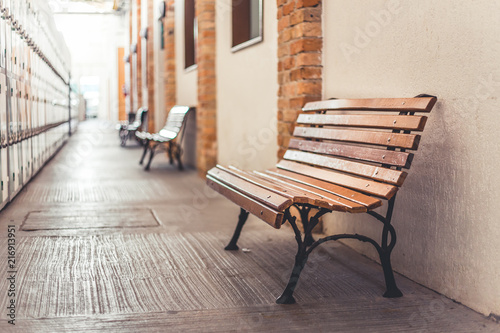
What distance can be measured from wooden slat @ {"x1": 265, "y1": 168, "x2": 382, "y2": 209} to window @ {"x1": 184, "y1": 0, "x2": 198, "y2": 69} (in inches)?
205

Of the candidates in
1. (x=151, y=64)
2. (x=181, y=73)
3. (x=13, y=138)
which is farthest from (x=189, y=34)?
(x=13, y=138)

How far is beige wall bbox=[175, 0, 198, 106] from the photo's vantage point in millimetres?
8219

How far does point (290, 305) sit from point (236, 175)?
846 millimetres

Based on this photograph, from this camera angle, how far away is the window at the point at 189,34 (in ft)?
26.7

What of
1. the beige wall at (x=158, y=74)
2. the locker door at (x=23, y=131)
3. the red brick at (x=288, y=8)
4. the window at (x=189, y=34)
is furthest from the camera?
the beige wall at (x=158, y=74)

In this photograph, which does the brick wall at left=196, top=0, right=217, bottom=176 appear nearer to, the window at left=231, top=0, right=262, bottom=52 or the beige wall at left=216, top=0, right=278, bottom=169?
the beige wall at left=216, top=0, right=278, bottom=169

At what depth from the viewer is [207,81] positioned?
253 inches

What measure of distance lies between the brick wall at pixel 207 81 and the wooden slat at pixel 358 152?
3.10 meters

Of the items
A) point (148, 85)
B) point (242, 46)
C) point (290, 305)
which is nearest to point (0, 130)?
point (242, 46)

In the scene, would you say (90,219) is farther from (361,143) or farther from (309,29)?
(361,143)

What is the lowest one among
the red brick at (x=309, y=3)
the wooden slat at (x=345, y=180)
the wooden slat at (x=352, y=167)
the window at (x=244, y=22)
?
the wooden slat at (x=345, y=180)

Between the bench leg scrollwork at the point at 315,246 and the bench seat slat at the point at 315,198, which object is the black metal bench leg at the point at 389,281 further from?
the bench seat slat at the point at 315,198

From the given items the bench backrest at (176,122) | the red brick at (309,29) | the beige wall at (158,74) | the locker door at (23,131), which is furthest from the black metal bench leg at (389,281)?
the beige wall at (158,74)

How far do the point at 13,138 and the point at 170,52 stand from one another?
521cm
